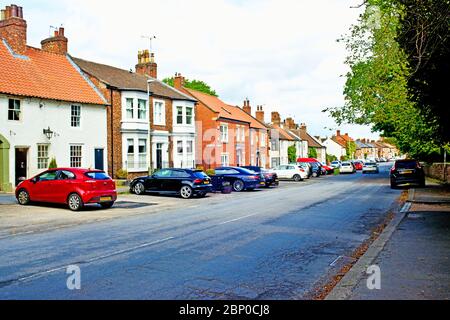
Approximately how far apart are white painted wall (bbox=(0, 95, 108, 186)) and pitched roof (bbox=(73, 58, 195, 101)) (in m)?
3.00

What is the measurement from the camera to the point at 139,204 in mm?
20125

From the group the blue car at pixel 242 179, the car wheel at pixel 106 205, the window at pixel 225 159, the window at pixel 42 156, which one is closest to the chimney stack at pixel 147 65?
the window at pixel 225 159

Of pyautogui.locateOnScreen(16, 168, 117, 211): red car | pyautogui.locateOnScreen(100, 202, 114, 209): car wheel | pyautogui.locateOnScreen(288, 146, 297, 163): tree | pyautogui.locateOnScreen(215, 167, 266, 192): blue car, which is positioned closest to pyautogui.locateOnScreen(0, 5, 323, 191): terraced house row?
pyautogui.locateOnScreen(215, 167, 266, 192): blue car

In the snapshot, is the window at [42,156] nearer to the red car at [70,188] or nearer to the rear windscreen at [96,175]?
the red car at [70,188]

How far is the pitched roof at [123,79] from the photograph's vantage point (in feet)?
111

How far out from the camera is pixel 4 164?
81.0ft

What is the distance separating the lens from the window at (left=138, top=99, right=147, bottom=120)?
1377 inches

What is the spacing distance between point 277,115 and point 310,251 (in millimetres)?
73374

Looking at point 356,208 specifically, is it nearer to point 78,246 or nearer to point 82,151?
point 78,246

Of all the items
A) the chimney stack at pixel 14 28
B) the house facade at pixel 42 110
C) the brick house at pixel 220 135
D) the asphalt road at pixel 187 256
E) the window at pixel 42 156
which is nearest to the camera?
the asphalt road at pixel 187 256

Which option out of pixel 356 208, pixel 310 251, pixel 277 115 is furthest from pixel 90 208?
pixel 277 115

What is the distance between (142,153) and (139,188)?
407 inches

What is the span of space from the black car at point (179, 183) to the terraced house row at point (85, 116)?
7.45m
